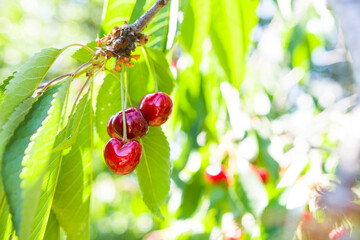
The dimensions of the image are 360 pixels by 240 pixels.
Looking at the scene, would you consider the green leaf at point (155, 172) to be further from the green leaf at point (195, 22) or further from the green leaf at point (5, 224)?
the green leaf at point (195, 22)

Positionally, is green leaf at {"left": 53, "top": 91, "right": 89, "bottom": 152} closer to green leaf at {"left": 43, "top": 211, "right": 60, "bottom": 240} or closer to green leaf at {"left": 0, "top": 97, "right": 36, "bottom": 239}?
green leaf at {"left": 0, "top": 97, "right": 36, "bottom": 239}

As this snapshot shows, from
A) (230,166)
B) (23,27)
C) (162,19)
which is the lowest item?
(230,166)

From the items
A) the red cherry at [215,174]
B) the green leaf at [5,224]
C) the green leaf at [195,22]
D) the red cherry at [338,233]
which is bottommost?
the red cherry at [338,233]

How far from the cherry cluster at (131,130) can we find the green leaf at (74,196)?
0.08 meters

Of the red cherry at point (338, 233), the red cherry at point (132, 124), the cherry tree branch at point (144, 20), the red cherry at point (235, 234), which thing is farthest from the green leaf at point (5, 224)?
the red cherry at point (235, 234)

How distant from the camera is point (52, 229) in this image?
735 mm

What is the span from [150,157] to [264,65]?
4.85ft

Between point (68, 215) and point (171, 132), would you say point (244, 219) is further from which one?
point (68, 215)

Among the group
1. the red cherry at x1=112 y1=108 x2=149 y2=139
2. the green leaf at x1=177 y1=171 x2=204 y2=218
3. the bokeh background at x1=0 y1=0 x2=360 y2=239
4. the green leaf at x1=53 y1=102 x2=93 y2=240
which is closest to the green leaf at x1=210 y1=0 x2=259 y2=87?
the bokeh background at x1=0 y1=0 x2=360 y2=239

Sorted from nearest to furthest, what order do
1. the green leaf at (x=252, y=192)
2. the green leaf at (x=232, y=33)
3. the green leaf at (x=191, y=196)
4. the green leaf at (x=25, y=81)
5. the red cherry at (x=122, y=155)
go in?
1. the green leaf at (x=25, y=81)
2. the red cherry at (x=122, y=155)
3. the green leaf at (x=232, y=33)
4. the green leaf at (x=252, y=192)
5. the green leaf at (x=191, y=196)

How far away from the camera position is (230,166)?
5.91 ft

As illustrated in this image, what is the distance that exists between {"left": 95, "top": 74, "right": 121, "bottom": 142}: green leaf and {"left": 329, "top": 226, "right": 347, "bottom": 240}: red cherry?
1.91 feet

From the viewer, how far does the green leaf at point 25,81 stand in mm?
540

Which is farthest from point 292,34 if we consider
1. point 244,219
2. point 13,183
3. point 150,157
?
point 13,183
